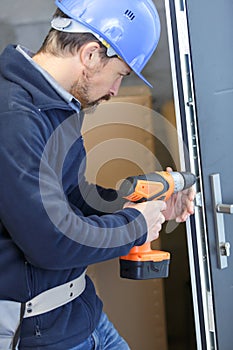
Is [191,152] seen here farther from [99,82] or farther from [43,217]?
[43,217]

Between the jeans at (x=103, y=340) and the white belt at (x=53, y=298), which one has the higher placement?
the white belt at (x=53, y=298)

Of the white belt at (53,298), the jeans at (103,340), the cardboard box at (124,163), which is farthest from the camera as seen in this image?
the cardboard box at (124,163)

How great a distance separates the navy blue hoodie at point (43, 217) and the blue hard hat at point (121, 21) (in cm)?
17

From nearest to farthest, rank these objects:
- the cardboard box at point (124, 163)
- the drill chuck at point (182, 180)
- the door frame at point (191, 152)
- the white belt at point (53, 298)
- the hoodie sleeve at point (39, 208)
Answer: the hoodie sleeve at point (39, 208) < the white belt at point (53, 298) < the drill chuck at point (182, 180) < the door frame at point (191, 152) < the cardboard box at point (124, 163)

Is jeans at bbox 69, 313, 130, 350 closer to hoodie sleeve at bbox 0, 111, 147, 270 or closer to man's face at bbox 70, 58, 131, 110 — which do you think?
hoodie sleeve at bbox 0, 111, 147, 270

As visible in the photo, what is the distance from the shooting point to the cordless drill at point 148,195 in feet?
3.92

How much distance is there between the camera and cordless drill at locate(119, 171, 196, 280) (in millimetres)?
1193

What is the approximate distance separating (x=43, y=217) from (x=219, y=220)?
2.34 ft

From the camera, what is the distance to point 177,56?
1.41 meters

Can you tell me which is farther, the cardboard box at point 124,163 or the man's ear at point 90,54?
the cardboard box at point 124,163

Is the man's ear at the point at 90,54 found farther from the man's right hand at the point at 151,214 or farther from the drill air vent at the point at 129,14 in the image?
the man's right hand at the point at 151,214

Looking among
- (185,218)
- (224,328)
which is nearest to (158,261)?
(185,218)

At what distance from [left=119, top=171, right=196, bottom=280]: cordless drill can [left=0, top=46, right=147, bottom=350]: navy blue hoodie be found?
0.27ft

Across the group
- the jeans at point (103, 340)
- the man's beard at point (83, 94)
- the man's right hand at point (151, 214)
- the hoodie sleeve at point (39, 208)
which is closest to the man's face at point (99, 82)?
the man's beard at point (83, 94)
